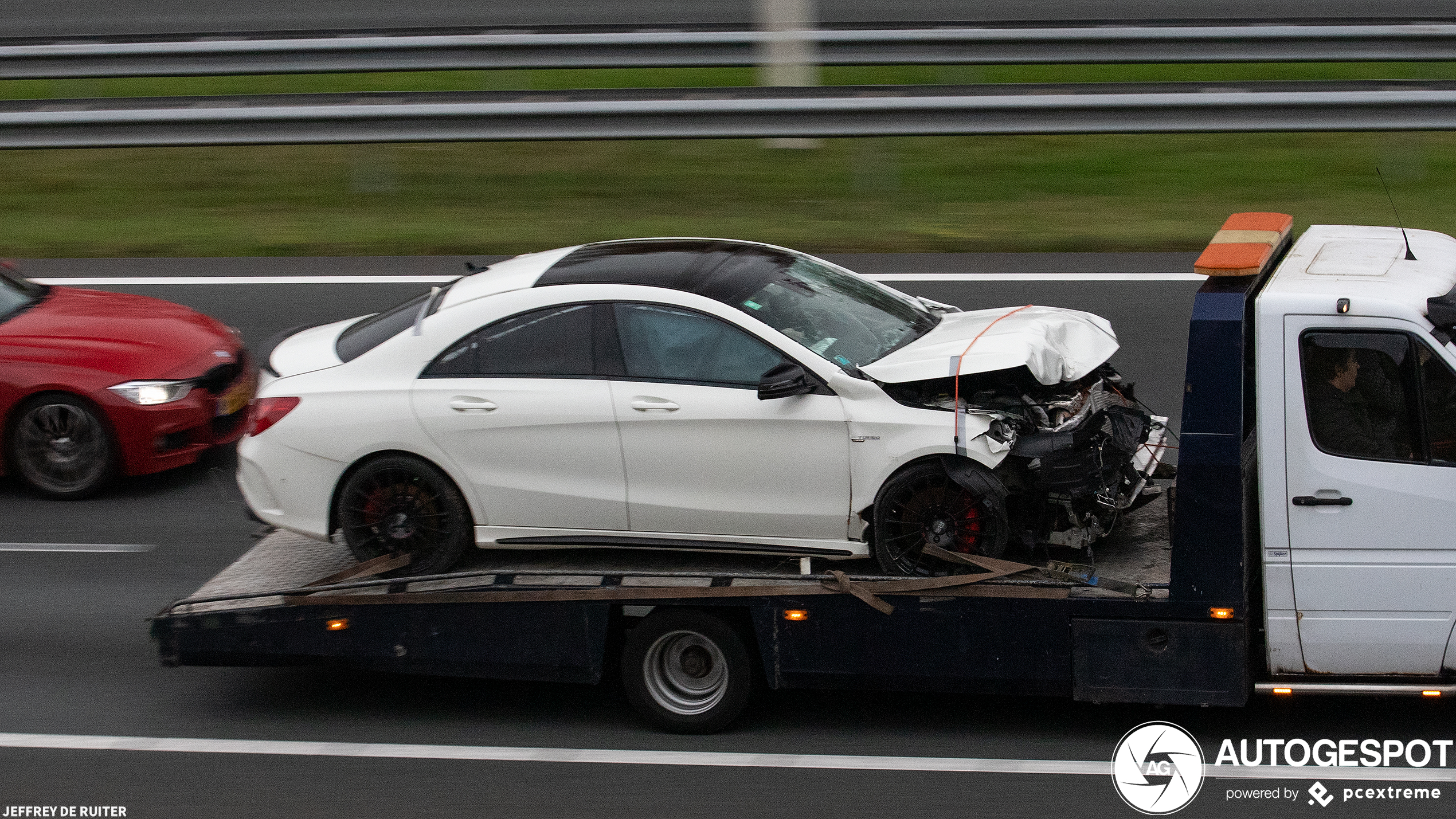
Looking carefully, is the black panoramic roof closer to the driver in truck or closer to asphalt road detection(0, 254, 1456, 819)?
asphalt road detection(0, 254, 1456, 819)

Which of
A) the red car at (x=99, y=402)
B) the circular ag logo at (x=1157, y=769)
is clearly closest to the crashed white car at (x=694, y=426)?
the circular ag logo at (x=1157, y=769)

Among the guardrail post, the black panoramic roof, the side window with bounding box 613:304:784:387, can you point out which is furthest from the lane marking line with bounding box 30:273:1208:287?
the side window with bounding box 613:304:784:387

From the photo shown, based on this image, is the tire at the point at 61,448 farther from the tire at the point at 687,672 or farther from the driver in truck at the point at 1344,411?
the driver in truck at the point at 1344,411

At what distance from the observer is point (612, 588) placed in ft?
20.3

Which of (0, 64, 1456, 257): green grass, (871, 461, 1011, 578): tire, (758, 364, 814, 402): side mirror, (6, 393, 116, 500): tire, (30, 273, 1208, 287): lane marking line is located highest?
(0, 64, 1456, 257): green grass

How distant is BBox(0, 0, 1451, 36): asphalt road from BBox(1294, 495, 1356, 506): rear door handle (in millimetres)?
10799

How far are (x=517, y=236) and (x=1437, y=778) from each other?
8.58 m

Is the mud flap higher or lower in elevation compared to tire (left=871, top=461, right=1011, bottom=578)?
lower

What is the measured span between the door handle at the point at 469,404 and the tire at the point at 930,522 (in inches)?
68.3

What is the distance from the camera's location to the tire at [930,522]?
624 cm

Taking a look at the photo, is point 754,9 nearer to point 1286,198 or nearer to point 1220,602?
point 1286,198

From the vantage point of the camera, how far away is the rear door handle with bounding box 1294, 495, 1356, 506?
559cm

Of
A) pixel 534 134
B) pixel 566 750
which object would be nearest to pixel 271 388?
pixel 566 750

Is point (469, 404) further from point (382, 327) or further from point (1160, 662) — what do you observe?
point (1160, 662)
